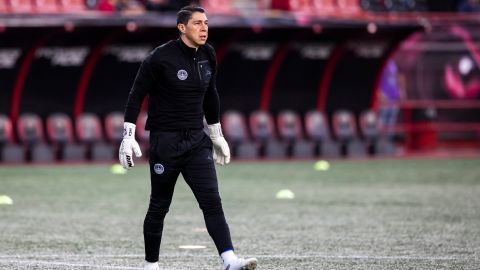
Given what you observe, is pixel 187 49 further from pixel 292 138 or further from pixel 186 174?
pixel 292 138

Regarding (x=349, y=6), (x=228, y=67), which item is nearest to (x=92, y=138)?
(x=228, y=67)

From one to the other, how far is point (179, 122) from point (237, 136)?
1646 centimetres

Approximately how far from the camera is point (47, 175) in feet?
63.5

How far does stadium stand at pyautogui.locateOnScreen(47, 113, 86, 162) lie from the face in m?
15.4

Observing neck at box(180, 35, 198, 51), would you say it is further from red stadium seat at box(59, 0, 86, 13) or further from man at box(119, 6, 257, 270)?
red stadium seat at box(59, 0, 86, 13)

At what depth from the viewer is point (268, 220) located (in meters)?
12.6

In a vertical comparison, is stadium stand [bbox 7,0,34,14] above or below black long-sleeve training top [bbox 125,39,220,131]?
above

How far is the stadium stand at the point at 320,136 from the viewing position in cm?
2505

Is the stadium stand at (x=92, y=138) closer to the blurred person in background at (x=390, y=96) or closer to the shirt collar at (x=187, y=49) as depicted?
the blurred person in background at (x=390, y=96)

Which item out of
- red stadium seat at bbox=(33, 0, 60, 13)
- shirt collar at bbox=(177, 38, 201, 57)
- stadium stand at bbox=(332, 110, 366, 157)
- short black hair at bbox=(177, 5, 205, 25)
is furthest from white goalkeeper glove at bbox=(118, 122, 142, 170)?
stadium stand at bbox=(332, 110, 366, 157)

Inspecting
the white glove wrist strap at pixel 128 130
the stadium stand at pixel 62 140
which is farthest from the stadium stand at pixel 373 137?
the white glove wrist strap at pixel 128 130

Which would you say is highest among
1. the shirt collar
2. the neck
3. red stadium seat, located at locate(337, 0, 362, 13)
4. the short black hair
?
red stadium seat, located at locate(337, 0, 362, 13)

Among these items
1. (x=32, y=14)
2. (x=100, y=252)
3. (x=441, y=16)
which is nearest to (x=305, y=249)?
(x=100, y=252)

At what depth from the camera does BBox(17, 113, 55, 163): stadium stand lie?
22.7 m
